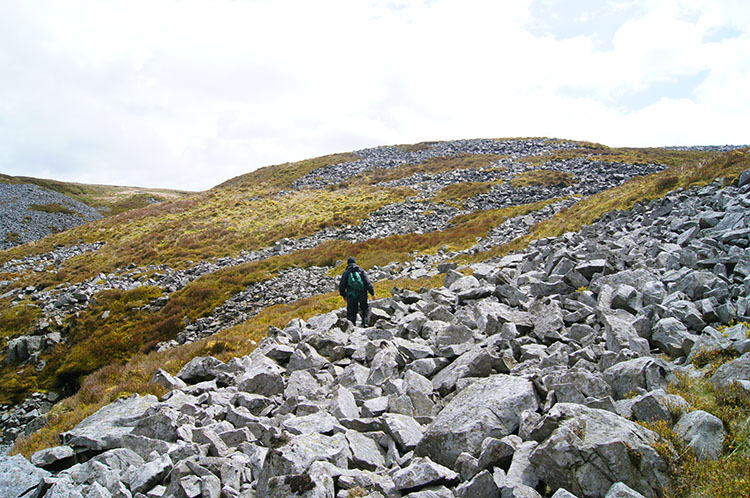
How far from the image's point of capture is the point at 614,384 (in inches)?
265

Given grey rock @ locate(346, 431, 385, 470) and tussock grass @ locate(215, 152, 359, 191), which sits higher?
tussock grass @ locate(215, 152, 359, 191)

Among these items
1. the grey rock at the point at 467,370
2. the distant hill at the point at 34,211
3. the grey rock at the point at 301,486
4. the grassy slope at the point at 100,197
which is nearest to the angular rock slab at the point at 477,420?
the grey rock at the point at 467,370

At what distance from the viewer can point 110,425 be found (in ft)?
26.2

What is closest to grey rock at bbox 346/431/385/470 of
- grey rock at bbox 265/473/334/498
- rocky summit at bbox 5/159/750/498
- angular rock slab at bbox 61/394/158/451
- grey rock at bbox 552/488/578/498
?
rocky summit at bbox 5/159/750/498

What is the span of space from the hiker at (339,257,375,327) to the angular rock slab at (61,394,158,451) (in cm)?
745

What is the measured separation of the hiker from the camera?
49.2 feet

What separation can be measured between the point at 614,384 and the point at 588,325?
3.10 meters

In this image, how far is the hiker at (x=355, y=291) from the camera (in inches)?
590

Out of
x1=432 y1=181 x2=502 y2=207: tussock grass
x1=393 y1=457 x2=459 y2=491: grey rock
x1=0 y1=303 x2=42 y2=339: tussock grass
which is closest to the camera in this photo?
x1=393 y1=457 x2=459 y2=491: grey rock

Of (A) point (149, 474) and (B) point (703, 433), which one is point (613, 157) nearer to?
(B) point (703, 433)

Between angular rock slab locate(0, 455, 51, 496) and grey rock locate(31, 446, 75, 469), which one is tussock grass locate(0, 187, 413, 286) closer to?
grey rock locate(31, 446, 75, 469)

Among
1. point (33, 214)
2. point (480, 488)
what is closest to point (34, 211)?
point (33, 214)

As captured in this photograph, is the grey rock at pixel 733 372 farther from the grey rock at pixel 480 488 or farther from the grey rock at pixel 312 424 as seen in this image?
the grey rock at pixel 312 424

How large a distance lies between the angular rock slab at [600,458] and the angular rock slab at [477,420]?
1.16m
